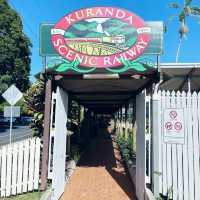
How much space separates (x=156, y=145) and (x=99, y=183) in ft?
9.42

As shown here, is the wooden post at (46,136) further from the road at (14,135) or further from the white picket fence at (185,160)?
the road at (14,135)

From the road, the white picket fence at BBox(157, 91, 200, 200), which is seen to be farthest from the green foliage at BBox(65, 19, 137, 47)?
the road

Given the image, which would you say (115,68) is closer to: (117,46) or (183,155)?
(117,46)

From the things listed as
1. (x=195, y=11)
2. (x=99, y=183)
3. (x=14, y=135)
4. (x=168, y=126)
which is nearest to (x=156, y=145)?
(x=168, y=126)

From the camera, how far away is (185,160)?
5898mm

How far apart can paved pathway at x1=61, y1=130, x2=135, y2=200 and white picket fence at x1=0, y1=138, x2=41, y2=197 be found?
1.05 m

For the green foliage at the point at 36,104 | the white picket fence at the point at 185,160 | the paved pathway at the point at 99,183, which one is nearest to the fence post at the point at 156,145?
the white picket fence at the point at 185,160

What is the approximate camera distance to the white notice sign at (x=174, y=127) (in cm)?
591

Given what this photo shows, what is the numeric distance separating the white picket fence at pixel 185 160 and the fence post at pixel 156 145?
0.07 metres

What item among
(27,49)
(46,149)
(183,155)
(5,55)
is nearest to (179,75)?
(183,155)

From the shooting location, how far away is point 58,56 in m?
6.65

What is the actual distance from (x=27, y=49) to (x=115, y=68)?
28171mm

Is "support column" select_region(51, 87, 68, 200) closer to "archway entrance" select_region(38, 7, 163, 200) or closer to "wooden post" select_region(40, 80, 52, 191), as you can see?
"archway entrance" select_region(38, 7, 163, 200)

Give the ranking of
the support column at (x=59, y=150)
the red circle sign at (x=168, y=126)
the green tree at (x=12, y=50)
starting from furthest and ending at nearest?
the green tree at (x=12, y=50)
the support column at (x=59, y=150)
the red circle sign at (x=168, y=126)
